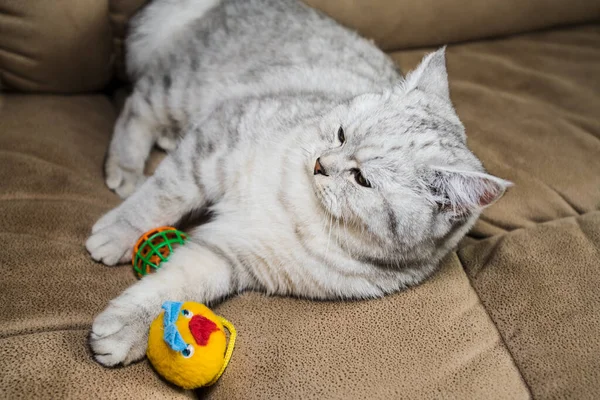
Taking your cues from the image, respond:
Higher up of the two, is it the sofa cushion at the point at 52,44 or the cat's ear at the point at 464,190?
the cat's ear at the point at 464,190

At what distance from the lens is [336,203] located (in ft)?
3.89

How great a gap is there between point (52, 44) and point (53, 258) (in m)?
0.81

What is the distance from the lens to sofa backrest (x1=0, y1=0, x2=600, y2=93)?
1.59 m

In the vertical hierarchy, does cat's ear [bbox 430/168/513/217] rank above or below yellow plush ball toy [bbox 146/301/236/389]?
above

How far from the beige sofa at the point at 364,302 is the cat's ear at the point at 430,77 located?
47 centimetres

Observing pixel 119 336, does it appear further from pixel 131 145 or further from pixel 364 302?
pixel 131 145

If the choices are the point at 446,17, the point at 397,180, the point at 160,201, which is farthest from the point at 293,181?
the point at 446,17

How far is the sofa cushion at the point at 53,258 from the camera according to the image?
96 centimetres

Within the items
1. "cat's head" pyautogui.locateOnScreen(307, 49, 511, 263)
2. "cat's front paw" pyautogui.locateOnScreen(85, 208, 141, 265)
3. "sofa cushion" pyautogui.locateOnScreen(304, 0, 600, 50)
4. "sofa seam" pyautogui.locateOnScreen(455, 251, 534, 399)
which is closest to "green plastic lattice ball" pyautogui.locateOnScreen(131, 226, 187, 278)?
"cat's front paw" pyautogui.locateOnScreen(85, 208, 141, 265)

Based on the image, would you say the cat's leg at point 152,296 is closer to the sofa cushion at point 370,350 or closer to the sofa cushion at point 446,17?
the sofa cushion at point 370,350

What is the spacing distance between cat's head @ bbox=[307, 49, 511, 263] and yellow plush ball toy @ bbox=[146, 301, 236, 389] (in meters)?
0.41

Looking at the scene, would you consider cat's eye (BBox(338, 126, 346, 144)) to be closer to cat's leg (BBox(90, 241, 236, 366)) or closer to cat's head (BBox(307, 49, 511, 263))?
cat's head (BBox(307, 49, 511, 263))

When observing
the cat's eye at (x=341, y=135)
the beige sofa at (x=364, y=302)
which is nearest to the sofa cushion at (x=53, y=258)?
the beige sofa at (x=364, y=302)

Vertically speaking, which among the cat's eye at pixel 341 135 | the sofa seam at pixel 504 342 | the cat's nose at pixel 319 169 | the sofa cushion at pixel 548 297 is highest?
the cat's eye at pixel 341 135
